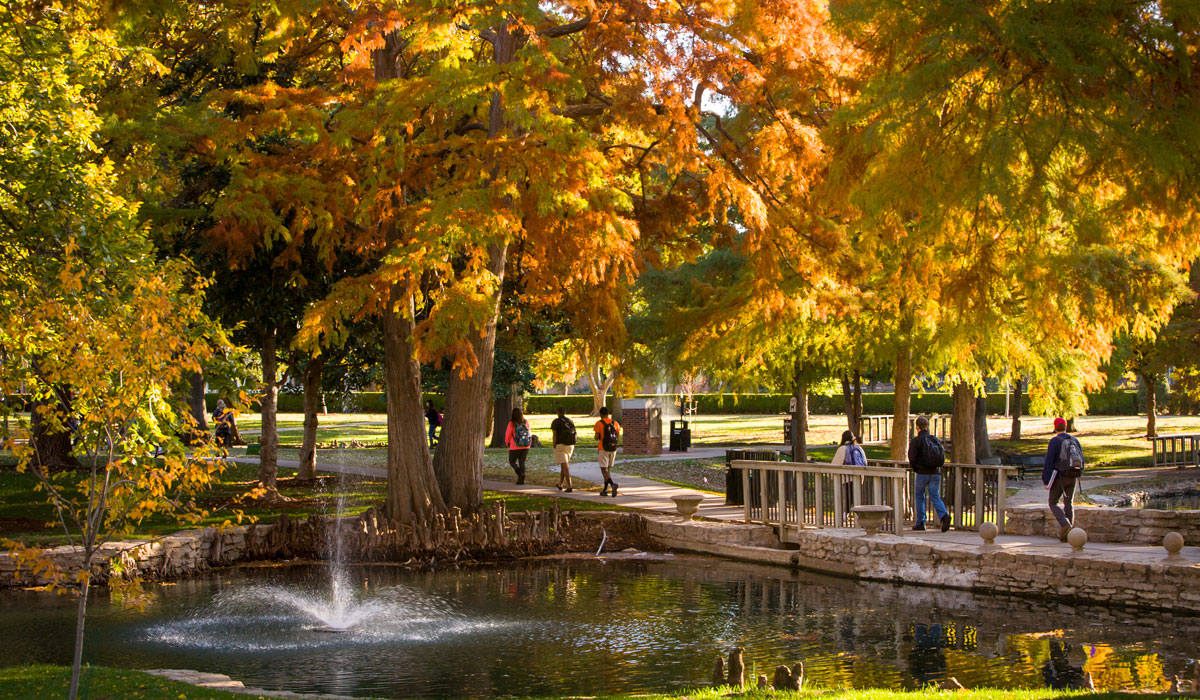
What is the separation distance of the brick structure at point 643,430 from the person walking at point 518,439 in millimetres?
9437

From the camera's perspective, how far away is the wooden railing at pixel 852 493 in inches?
637

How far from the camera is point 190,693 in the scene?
849 cm

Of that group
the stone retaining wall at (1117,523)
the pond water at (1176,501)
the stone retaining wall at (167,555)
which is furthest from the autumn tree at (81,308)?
the pond water at (1176,501)

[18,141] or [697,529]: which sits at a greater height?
[18,141]

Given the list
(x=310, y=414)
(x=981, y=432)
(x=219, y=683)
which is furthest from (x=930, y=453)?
Answer: (x=981, y=432)

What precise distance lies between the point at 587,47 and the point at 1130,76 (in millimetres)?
9968

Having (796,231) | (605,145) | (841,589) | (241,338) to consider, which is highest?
(605,145)

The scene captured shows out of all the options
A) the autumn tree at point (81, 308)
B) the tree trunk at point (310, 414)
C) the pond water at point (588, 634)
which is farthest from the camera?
the tree trunk at point (310, 414)

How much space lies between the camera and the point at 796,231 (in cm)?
1747

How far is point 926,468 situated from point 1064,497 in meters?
1.86

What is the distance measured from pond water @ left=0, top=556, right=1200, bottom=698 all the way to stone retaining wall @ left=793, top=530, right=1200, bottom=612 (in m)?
0.29

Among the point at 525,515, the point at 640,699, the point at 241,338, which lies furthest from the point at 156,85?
the point at 640,699

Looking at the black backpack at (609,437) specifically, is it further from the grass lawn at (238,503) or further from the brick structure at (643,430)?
the brick structure at (643,430)

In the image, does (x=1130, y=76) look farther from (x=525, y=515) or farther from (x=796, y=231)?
(x=525, y=515)
